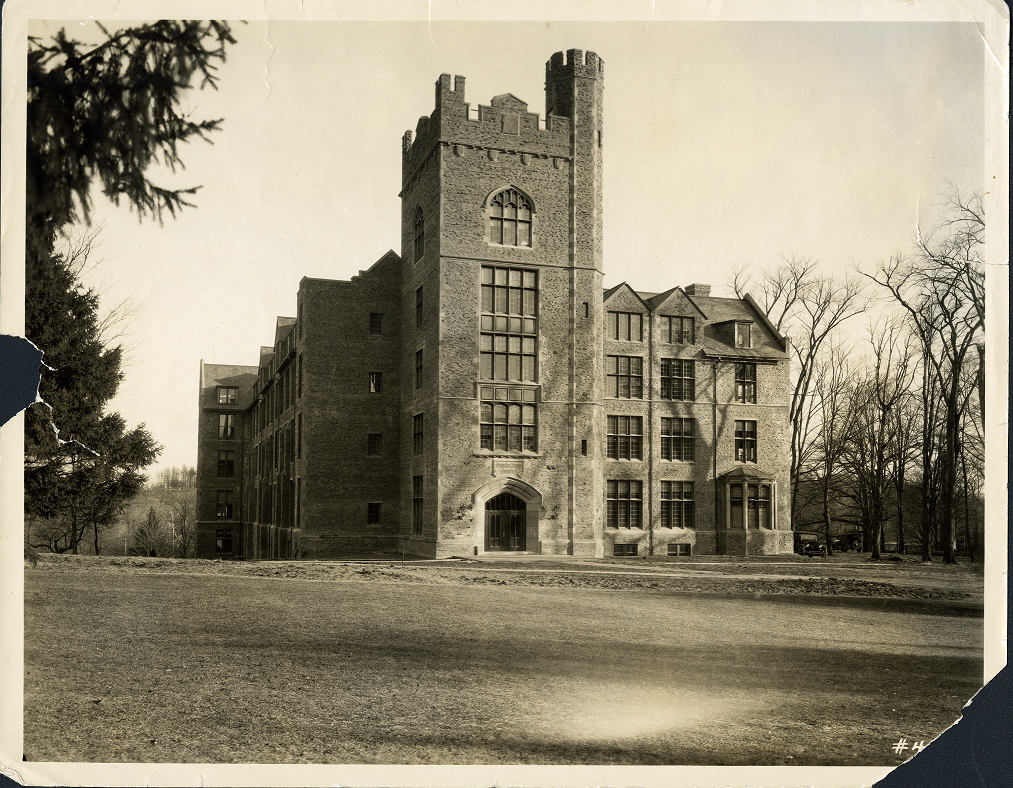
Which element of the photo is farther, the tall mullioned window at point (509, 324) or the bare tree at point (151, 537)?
the tall mullioned window at point (509, 324)

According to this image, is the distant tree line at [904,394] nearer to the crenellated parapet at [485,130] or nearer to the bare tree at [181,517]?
the crenellated parapet at [485,130]

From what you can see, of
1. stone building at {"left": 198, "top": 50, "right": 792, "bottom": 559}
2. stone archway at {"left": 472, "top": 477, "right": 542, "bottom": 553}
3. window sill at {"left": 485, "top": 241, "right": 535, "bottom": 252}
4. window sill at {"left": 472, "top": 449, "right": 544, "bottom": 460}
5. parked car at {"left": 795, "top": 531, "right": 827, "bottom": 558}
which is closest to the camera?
stone building at {"left": 198, "top": 50, "right": 792, "bottom": 559}

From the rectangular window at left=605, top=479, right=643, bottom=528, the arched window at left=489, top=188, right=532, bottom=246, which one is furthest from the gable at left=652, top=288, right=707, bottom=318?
the rectangular window at left=605, top=479, right=643, bottom=528

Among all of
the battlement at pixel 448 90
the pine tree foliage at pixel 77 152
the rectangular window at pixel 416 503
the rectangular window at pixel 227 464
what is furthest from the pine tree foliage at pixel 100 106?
the rectangular window at pixel 227 464

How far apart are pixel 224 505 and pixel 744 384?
425 inches

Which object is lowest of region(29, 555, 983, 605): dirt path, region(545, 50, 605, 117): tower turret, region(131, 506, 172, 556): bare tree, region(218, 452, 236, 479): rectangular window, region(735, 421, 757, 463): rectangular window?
region(29, 555, 983, 605): dirt path

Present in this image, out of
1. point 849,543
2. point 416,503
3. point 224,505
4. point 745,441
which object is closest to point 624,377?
point 745,441

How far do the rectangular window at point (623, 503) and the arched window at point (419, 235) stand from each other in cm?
510

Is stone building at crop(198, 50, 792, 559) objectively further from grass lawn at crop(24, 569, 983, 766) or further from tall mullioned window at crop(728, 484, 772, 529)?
grass lawn at crop(24, 569, 983, 766)

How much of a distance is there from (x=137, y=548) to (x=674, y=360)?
9.65 metres

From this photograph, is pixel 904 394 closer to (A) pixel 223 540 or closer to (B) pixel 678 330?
(B) pixel 678 330

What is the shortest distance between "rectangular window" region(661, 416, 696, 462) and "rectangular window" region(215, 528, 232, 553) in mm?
10183

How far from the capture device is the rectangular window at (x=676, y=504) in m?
14.1

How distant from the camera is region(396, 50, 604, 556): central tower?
507 inches
